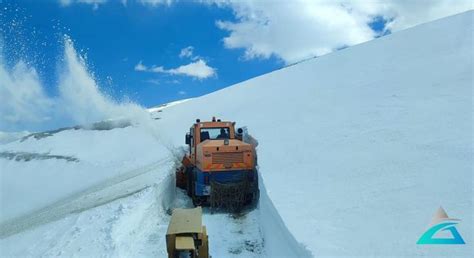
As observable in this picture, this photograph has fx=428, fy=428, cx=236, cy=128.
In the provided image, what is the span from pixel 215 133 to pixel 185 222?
801cm

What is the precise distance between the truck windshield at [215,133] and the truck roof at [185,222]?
760 cm

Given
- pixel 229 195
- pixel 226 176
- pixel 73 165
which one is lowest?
pixel 229 195

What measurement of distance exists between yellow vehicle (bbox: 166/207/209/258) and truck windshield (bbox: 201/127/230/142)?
7603 millimetres

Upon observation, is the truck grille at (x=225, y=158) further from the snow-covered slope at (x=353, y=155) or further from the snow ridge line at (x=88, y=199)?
the snow ridge line at (x=88, y=199)

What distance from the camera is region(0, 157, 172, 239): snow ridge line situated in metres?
9.43

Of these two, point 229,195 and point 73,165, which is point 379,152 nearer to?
point 229,195

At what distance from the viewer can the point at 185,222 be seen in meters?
4.25

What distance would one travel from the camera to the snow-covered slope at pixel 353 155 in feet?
16.9

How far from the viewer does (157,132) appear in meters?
23.3

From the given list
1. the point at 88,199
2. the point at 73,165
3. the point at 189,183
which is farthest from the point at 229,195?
the point at 73,165

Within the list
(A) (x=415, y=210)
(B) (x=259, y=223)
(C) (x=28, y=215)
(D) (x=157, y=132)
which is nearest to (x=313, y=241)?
(A) (x=415, y=210)

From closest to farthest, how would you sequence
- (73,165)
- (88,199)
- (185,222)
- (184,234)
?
(184,234) → (185,222) → (88,199) → (73,165)

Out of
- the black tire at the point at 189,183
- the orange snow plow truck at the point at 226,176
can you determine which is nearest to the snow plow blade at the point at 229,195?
the orange snow plow truck at the point at 226,176

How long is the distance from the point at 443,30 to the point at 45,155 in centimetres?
1882
